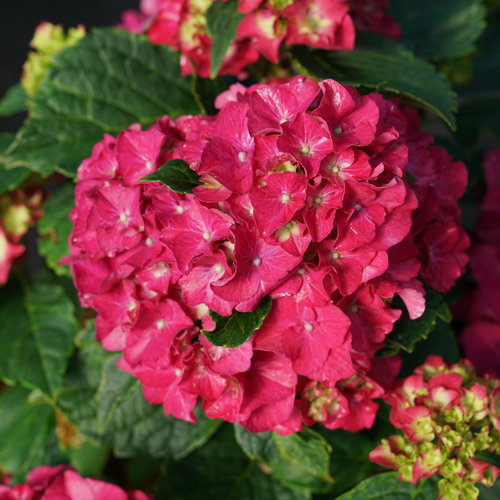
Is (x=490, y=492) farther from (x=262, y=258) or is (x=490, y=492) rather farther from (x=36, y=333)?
(x=36, y=333)

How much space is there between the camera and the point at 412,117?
59 centimetres

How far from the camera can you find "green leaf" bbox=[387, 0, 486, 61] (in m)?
0.83

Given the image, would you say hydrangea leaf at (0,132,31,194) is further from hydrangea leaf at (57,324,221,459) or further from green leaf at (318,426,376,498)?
green leaf at (318,426,376,498)

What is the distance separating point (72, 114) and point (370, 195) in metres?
0.41

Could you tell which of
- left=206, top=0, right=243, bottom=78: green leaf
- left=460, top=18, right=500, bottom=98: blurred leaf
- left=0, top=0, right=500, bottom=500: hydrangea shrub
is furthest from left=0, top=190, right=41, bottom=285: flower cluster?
left=460, top=18, right=500, bottom=98: blurred leaf

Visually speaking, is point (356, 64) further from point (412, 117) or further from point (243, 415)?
point (243, 415)

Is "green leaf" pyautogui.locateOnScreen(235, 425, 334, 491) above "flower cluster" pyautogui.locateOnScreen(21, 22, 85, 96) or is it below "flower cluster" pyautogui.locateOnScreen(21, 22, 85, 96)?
below

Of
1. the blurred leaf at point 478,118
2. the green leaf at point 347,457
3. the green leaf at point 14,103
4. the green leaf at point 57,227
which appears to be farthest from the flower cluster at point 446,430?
the green leaf at point 14,103

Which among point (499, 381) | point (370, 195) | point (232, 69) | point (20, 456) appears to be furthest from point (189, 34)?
point (20, 456)

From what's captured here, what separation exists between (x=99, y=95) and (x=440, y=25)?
0.44 m

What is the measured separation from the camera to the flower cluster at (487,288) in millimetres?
714

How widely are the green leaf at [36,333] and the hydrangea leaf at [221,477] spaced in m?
0.17

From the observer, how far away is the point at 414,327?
0.54 meters

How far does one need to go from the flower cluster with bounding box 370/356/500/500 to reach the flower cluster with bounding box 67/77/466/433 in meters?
0.03
